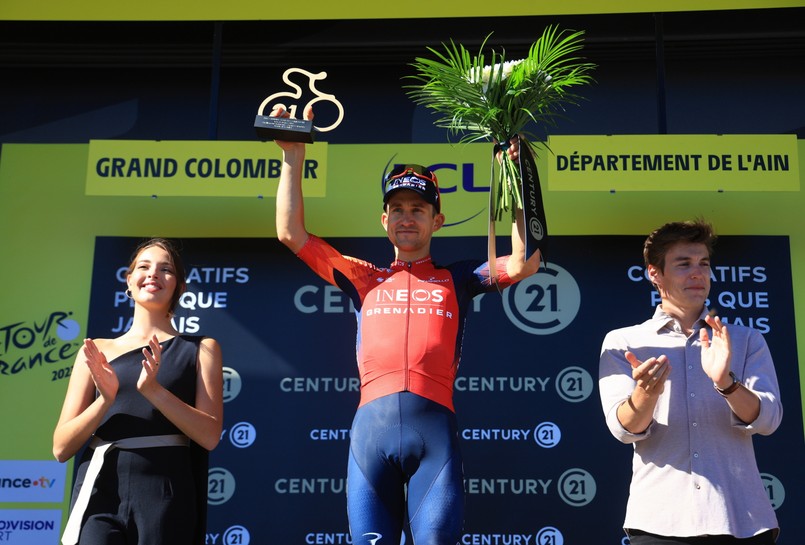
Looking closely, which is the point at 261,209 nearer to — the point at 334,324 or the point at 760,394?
the point at 334,324

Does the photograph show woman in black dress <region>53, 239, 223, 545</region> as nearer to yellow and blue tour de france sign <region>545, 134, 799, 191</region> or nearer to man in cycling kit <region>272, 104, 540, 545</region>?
man in cycling kit <region>272, 104, 540, 545</region>

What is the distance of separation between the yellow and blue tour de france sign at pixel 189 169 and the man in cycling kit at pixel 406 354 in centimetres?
106

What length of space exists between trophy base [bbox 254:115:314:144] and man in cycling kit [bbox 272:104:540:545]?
0.20 ft

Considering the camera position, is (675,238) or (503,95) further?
(503,95)

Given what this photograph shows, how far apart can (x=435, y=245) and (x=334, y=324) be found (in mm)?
566

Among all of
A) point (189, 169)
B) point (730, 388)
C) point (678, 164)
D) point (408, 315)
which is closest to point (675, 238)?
point (730, 388)

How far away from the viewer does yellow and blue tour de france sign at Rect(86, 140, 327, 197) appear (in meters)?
4.29

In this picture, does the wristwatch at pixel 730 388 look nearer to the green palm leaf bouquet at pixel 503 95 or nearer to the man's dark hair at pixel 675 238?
the man's dark hair at pixel 675 238

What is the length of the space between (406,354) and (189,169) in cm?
174

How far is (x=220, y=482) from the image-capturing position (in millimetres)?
4180

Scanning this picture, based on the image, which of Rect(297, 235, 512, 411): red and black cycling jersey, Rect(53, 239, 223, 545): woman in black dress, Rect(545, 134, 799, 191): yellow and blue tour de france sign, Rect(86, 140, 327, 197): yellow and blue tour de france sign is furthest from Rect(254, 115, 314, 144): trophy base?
A: Rect(545, 134, 799, 191): yellow and blue tour de france sign

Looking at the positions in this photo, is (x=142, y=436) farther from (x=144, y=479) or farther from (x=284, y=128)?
(x=284, y=128)

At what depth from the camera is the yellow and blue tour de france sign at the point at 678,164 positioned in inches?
164

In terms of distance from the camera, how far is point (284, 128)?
10.5ft
